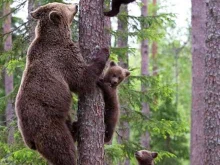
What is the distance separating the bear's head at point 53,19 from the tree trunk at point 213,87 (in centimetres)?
279

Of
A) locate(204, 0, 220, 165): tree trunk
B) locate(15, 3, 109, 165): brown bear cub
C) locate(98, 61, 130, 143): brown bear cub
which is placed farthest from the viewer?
locate(204, 0, 220, 165): tree trunk

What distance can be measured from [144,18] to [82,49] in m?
5.72

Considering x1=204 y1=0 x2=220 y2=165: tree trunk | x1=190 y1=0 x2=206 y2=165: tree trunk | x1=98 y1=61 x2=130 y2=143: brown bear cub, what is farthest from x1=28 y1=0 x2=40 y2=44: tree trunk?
x1=190 y1=0 x2=206 y2=165: tree trunk

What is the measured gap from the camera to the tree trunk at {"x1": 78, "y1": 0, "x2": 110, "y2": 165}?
580cm

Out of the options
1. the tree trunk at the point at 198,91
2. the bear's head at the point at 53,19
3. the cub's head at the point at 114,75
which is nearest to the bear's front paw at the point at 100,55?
the bear's head at the point at 53,19

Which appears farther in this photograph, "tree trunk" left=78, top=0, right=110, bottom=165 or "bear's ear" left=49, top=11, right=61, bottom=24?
"bear's ear" left=49, top=11, right=61, bottom=24

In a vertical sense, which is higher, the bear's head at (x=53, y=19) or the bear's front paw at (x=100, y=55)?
the bear's head at (x=53, y=19)

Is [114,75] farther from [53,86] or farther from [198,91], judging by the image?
[198,91]

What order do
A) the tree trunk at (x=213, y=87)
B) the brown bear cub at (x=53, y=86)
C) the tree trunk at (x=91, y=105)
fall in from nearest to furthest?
the brown bear cub at (x=53, y=86) < the tree trunk at (x=91, y=105) < the tree trunk at (x=213, y=87)

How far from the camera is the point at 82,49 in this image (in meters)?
5.99

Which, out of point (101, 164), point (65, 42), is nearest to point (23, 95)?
point (65, 42)

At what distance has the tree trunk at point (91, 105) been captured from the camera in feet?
→ 19.0

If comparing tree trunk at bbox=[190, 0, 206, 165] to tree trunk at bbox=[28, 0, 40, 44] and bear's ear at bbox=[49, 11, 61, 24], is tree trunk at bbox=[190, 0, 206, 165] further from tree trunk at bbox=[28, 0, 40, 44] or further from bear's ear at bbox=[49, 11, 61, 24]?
bear's ear at bbox=[49, 11, 61, 24]

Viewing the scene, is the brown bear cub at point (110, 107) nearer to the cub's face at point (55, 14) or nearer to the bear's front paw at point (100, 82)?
the bear's front paw at point (100, 82)
